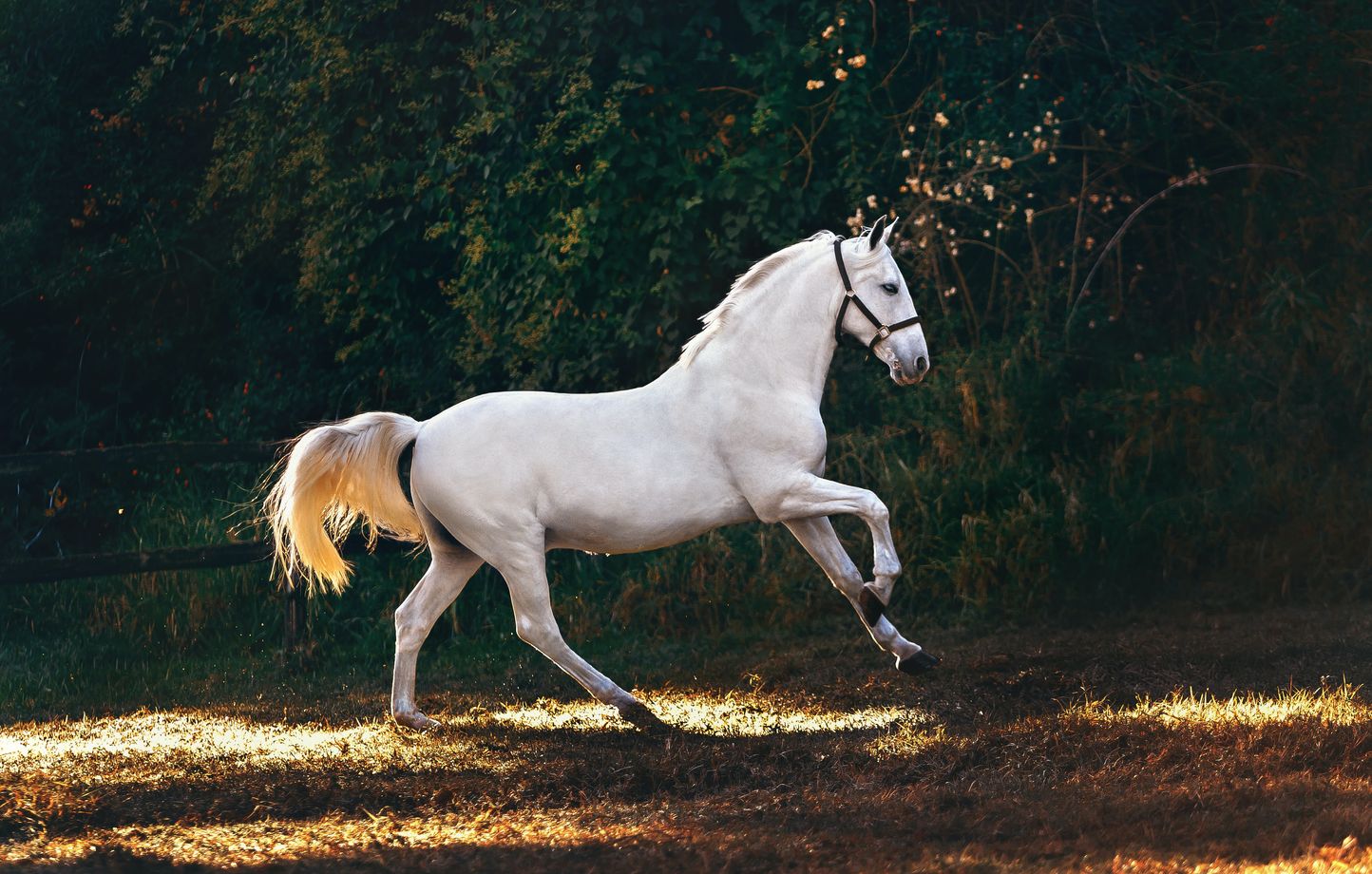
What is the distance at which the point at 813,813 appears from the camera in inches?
180

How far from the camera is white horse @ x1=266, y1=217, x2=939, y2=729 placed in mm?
6426

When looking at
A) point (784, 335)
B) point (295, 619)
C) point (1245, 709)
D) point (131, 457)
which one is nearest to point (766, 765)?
point (1245, 709)

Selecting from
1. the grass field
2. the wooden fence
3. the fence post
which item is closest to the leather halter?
the grass field

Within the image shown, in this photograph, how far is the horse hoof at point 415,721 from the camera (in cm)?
645

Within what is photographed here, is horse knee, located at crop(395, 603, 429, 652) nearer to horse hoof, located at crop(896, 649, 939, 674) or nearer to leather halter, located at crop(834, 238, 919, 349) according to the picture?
horse hoof, located at crop(896, 649, 939, 674)

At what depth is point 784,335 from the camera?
662cm

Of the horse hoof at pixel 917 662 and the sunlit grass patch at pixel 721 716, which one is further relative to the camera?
the horse hoof at pixel 917 662

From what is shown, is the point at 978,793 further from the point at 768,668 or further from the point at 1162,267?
the point at 1162,267

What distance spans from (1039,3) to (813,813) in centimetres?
838

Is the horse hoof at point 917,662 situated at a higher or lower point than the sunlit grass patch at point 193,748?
higher

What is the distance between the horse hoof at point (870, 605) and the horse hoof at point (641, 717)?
986mm

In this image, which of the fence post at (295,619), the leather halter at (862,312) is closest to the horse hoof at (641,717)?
the leather halter at (862,312)

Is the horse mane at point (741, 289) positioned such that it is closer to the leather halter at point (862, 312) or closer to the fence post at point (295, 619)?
the leather halter at point (862, 312)

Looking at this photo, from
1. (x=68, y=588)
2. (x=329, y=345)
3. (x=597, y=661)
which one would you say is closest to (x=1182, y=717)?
(x=597, y=661)
